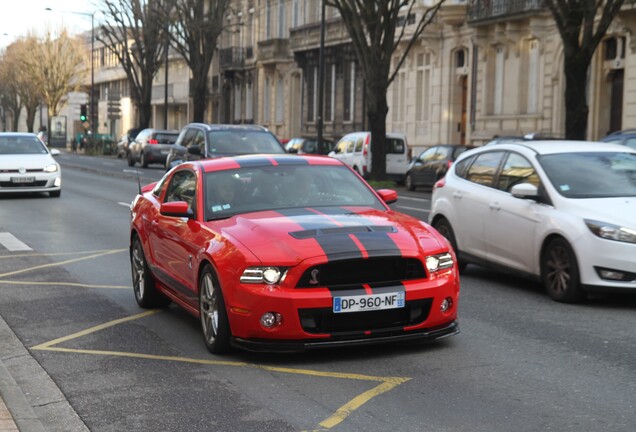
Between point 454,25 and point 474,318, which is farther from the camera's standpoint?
point 454,25

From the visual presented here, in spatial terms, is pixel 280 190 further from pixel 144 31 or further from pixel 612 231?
pixel 144 31

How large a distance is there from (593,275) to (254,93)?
2370 inches

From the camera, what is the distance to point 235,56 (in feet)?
232

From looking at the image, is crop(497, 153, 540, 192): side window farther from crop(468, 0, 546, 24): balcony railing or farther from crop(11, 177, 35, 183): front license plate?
crop(468, 0, 546, 24): balcony railing

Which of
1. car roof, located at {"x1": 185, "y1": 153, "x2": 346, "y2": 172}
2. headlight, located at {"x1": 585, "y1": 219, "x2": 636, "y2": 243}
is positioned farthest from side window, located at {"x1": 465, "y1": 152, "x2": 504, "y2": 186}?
car roof, located at {"x1": 185, "y1": 153, "x2": 346, "y2": 172}

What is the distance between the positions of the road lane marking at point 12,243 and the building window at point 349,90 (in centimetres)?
3764

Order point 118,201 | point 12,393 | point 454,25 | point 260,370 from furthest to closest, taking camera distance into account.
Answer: point 454,25 < point 118,201 < point 260,370 < point 12,393

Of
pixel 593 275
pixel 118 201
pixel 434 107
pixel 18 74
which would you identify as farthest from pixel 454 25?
pixel 18 74

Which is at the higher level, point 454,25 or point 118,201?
point 454,25

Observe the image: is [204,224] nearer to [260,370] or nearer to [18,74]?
[260,370]

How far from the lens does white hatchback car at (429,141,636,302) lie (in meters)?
9.55

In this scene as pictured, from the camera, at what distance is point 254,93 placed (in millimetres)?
68875

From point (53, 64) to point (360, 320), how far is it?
96.0m

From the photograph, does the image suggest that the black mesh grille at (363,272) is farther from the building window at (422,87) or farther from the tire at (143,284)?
the building window at (422,87)
